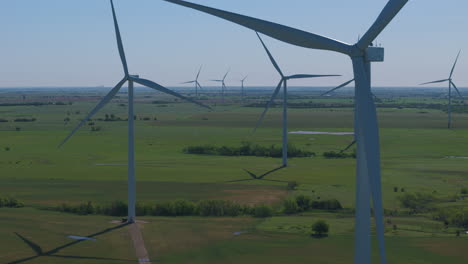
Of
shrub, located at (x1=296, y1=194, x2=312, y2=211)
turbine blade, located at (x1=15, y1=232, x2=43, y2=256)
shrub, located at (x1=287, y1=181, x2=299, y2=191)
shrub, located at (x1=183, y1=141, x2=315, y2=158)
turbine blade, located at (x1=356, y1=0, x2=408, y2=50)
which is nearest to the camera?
turbine blade, located at (x1=356, y1=0, x2=408, y2=50)

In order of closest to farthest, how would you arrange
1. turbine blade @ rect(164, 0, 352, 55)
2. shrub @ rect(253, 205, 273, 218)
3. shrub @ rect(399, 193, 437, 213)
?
turbine blade @ rect(164, 0, 352, 55) < shrub @ rect(253, 205, 273, 218) < shrub @ rect(399, 193, 437, 213)

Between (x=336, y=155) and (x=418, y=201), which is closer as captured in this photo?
(x=418, y=201)

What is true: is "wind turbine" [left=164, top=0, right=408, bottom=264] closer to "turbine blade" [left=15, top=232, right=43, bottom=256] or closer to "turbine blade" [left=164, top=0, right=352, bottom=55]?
"turbine blade" [left=164, top=0, right=352, bottom=55]

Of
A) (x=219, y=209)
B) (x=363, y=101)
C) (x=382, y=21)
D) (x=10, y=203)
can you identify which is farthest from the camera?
(x=10, y=203)

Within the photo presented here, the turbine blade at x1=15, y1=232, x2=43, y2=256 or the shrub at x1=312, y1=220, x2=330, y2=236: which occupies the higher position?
the shrub at x1=312, y1=220, x2=330, y2=236

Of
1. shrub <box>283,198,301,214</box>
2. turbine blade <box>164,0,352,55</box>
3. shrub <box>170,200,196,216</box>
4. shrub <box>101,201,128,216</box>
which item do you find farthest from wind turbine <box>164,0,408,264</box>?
shrub <box>101,201,128,216</box>

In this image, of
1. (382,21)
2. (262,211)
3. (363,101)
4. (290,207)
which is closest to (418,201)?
(290,207)

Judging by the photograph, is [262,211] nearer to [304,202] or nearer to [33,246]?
[304,202]
